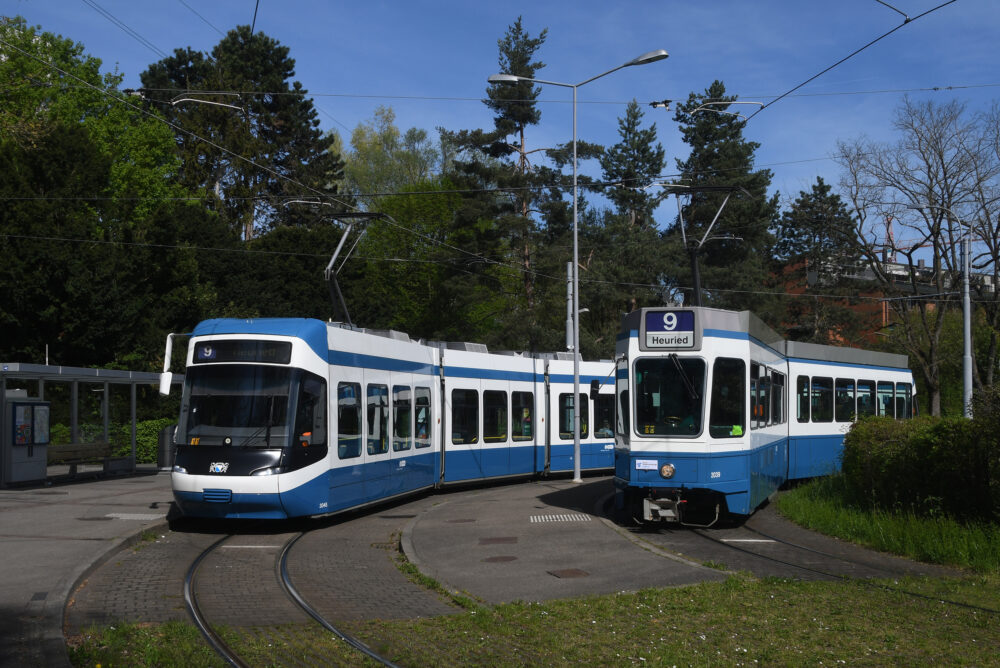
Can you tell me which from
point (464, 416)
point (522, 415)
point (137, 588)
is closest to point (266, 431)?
point (137, 588)

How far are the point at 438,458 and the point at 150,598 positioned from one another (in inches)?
429

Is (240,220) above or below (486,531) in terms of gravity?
above

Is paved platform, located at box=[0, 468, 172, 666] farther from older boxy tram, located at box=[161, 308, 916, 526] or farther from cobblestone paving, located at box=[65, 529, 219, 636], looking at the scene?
older boxy tram, located at box=[161, 308, 916, 526]

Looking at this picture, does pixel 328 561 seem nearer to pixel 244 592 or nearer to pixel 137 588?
pixel 244 592

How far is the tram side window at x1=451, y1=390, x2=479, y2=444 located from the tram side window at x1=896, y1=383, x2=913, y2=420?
11.3m

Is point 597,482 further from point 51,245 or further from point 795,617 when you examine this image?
point 51,245

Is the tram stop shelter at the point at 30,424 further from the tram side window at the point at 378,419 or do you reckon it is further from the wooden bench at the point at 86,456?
the tram side window at the point at 378,419

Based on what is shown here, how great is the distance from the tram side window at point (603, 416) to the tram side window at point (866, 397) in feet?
20.1

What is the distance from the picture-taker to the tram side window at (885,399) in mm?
24844

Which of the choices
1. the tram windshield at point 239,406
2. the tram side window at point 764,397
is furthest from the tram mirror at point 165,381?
the tram side window at point 764,397

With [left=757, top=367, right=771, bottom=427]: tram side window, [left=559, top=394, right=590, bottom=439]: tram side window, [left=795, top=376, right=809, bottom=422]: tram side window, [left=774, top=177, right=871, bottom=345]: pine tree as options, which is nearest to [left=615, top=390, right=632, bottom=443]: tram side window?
[left=757, top=367, right=771, bottom=427]: tram side window

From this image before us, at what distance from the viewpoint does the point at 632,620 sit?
8.36m

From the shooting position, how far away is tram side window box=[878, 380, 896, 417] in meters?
24.8

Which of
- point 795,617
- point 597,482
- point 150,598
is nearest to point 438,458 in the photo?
point 597,482
